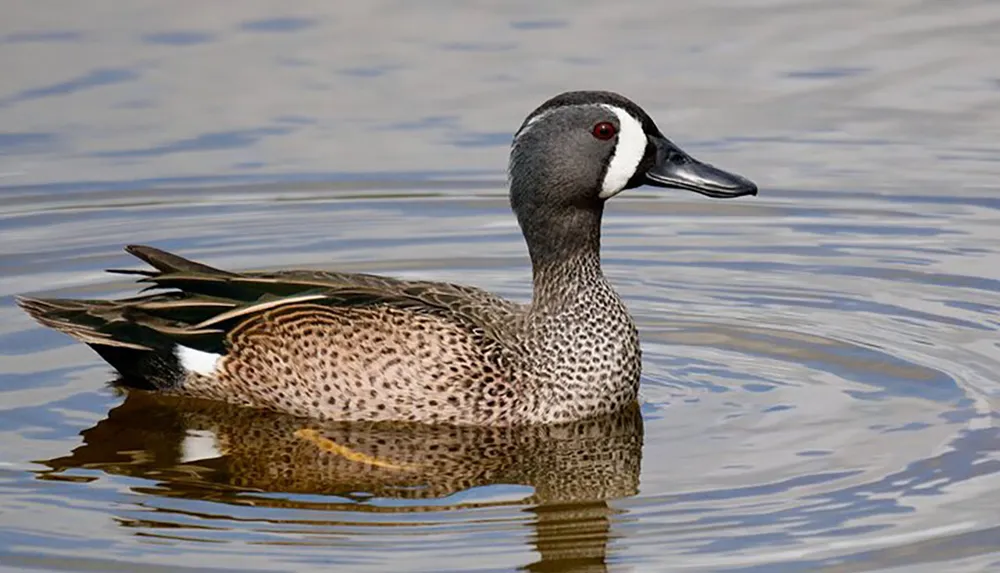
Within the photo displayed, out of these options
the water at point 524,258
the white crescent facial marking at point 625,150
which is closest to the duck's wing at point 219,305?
the water at point 524,258

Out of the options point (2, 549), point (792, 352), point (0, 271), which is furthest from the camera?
point (0, 271)

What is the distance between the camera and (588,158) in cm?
1105

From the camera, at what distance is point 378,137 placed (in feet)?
50.6

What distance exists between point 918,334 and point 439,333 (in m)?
2.80

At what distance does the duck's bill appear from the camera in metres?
11.2

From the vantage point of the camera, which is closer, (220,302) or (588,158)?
(588,158)

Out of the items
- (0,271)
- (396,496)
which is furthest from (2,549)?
(0,271)

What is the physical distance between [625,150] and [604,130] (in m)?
0.14

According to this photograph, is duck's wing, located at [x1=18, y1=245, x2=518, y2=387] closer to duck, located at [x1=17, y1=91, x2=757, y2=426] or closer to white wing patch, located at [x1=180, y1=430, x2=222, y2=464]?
duck, located at [x1=17, y1=91, x2=757, y2=426]

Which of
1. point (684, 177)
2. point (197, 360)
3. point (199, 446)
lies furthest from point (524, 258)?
point (199, 446)

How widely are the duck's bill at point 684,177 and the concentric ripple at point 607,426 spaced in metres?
1.03

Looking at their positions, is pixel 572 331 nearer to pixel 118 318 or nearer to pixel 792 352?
pixel 792 352

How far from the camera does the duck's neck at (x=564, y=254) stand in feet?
36.8

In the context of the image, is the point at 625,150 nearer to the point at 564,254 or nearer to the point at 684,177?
the point at 684,177
